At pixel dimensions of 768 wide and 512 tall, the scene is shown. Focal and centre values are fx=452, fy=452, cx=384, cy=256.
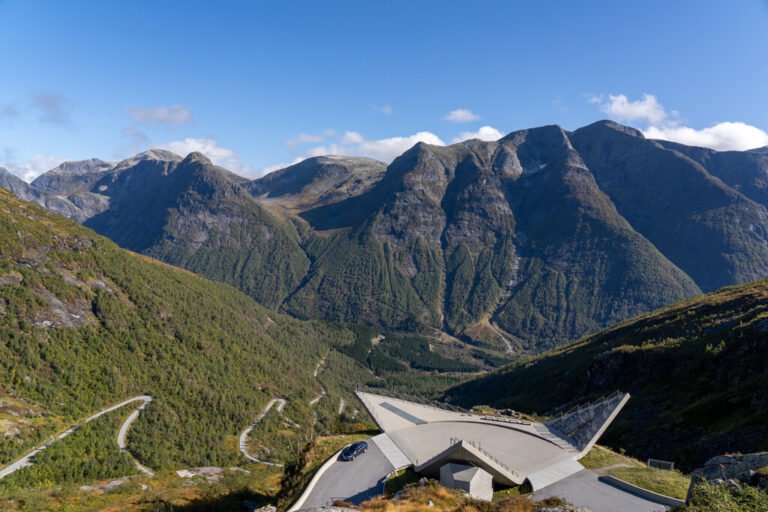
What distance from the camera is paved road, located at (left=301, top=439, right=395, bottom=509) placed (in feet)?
121

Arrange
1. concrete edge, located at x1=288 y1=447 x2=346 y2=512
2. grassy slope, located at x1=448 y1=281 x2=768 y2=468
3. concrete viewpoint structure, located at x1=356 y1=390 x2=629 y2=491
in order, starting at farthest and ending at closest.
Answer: grassy slope, located at x1=448 y1=281 x2=768 y2=468, concrete viewpoint structure, located at x1=356 y1=390 x2=629 y2=491, concrete edge, located at x1=288 y1=447 x2=346 y2=512

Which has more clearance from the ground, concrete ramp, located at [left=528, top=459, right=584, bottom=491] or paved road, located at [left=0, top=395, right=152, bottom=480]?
concrete ramp, located at [left=528, top=459, right=584, bottom=491]

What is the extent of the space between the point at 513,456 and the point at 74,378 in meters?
102

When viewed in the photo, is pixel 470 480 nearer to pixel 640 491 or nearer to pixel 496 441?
pixel 640 491

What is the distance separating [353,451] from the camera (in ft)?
149

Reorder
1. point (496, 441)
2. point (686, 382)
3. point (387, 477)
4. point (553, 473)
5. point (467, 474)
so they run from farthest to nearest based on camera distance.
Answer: point (686, 382), point (496, 441), point (387, 477), point (553, 473), point (467, 474)

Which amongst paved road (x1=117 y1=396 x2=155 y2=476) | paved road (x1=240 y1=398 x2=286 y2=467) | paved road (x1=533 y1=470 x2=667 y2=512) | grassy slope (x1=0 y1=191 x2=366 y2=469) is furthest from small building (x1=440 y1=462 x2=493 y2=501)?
paved road (x1=240 y1=398 x2=286 y2=467)

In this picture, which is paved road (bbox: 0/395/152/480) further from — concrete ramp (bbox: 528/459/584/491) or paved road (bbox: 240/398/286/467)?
concrete ramp (bbox: 528/459/584/491)

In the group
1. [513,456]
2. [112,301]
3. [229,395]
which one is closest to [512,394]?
[229,395]

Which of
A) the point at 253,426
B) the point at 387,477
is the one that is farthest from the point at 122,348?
the point at 387,477

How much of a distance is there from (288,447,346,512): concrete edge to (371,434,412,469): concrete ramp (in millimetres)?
4481

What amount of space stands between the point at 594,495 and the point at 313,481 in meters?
22.9

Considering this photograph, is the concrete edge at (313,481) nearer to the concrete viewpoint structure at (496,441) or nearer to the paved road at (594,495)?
the concrete viewpoint structure at (496,441)

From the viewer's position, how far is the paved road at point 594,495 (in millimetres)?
31375
